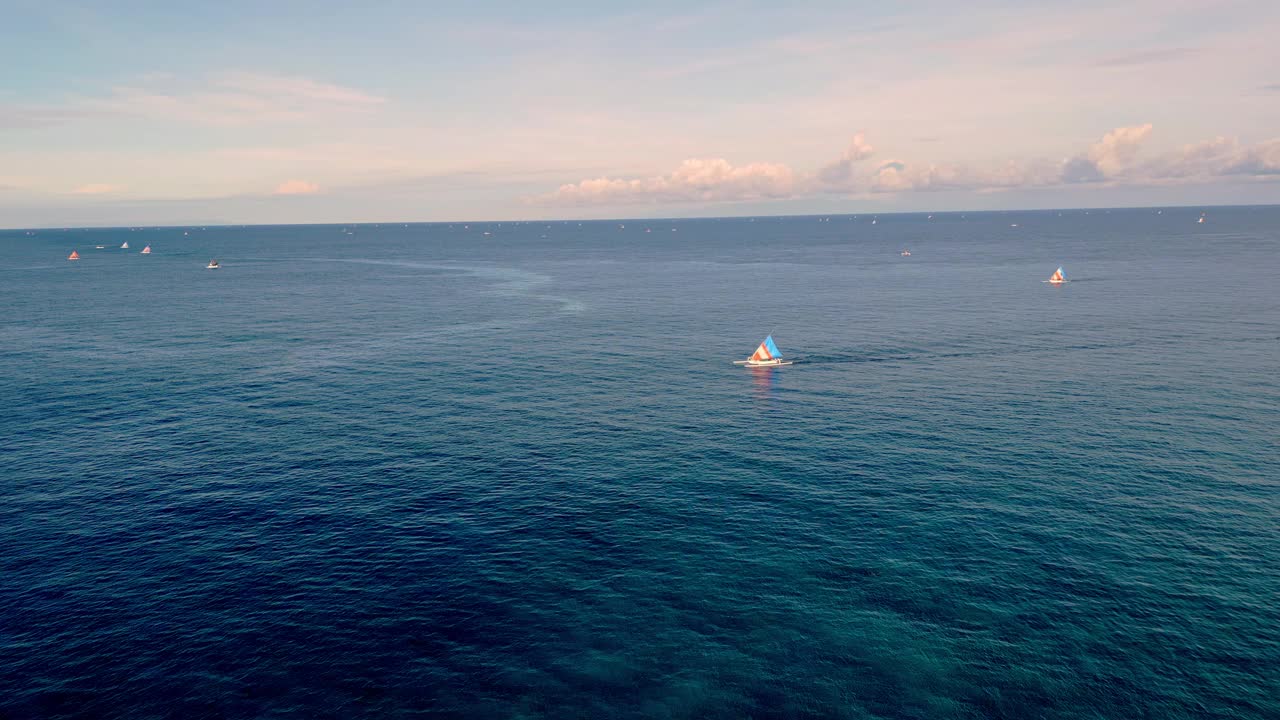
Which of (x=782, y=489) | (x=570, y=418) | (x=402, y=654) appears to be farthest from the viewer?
(x=570, y=418)

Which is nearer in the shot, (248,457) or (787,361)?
(248,457)

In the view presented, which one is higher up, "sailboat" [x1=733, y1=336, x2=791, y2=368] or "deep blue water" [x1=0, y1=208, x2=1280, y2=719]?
"sailboat" [x1=733, y1=336, x2=791, y2=368]

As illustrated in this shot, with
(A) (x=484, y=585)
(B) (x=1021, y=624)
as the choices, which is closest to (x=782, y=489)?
(B) (x=1021, y=624)

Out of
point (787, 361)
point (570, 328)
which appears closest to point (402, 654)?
point (787, 361)

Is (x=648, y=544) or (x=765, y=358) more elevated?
(x=765, y=358)

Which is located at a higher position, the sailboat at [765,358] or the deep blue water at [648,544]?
the sailboat at [765,358]

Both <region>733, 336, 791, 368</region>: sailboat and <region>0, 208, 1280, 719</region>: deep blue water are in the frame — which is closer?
<region>0, 208, 1280, 719</region>: deep blue water

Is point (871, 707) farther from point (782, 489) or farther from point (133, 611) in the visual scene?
point (133, 611)

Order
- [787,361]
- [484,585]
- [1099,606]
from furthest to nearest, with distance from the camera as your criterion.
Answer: [787,361], [484,585], [1099,606]

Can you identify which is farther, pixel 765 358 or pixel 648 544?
pixel 765 358

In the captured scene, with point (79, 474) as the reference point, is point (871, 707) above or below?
below

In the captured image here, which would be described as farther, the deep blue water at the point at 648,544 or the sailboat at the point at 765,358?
the sailboat at the point at 765,358
